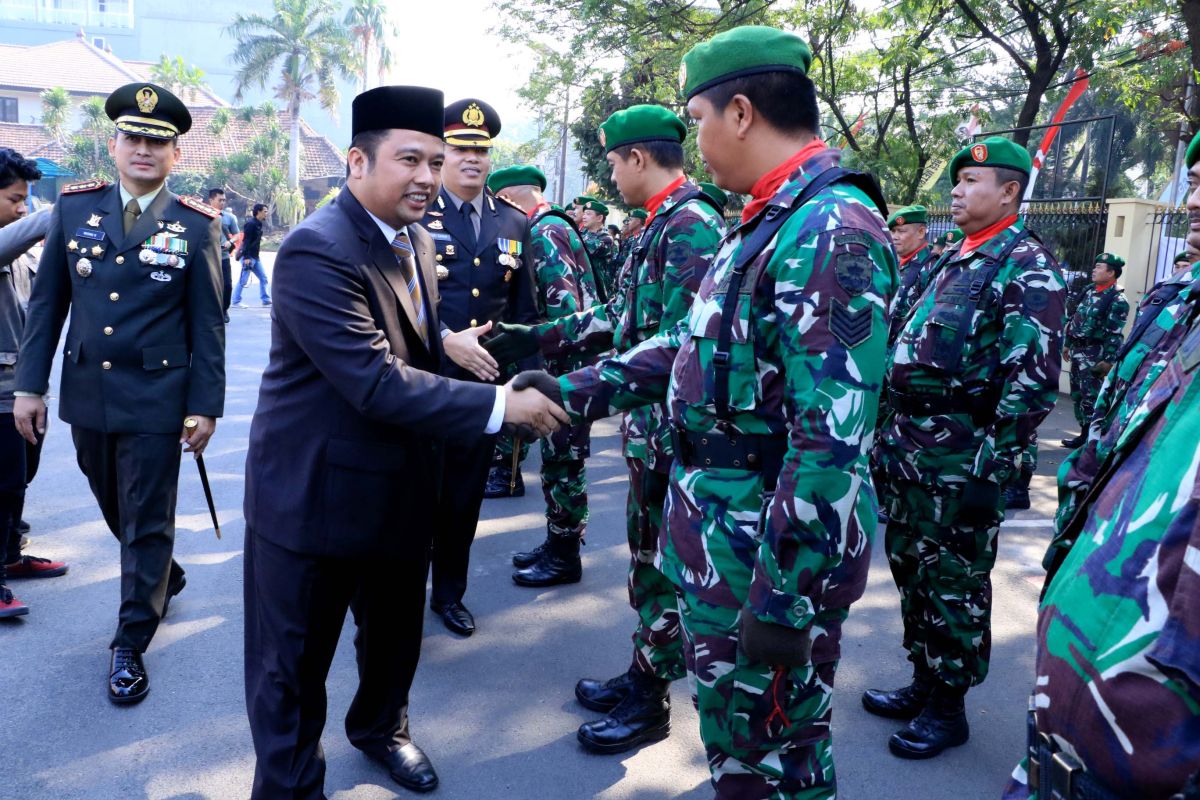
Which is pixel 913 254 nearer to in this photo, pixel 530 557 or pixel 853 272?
pixel 530 557

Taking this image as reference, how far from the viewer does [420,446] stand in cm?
249

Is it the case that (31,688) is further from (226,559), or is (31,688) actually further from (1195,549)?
(1195,549)

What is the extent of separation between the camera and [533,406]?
2414mm

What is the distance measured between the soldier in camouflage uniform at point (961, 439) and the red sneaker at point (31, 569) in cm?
387

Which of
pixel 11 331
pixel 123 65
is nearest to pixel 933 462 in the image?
pixel 11 331

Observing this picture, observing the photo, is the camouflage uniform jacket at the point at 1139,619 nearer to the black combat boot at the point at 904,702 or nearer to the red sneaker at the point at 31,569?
the black combat boot at the point at 904,702

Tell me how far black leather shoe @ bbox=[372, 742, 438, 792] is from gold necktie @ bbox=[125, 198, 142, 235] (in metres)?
2.20

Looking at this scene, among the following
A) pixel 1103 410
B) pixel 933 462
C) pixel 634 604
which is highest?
pixel 1103 410

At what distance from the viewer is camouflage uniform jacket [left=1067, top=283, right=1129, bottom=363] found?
9195 mm

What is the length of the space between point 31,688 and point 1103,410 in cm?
383

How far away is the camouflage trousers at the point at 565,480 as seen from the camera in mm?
4582

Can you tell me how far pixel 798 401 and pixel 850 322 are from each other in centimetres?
19

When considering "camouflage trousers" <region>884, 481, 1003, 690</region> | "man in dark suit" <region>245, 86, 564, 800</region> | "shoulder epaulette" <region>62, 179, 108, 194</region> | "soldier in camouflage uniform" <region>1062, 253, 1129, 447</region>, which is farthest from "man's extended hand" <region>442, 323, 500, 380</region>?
"soldier in camouflage uniform" <region>1062, 253, 1129, 447</region>

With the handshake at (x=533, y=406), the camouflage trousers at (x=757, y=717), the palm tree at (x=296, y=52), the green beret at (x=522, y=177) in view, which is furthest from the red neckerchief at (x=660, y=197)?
the palm tree at (x=296, y=52)
